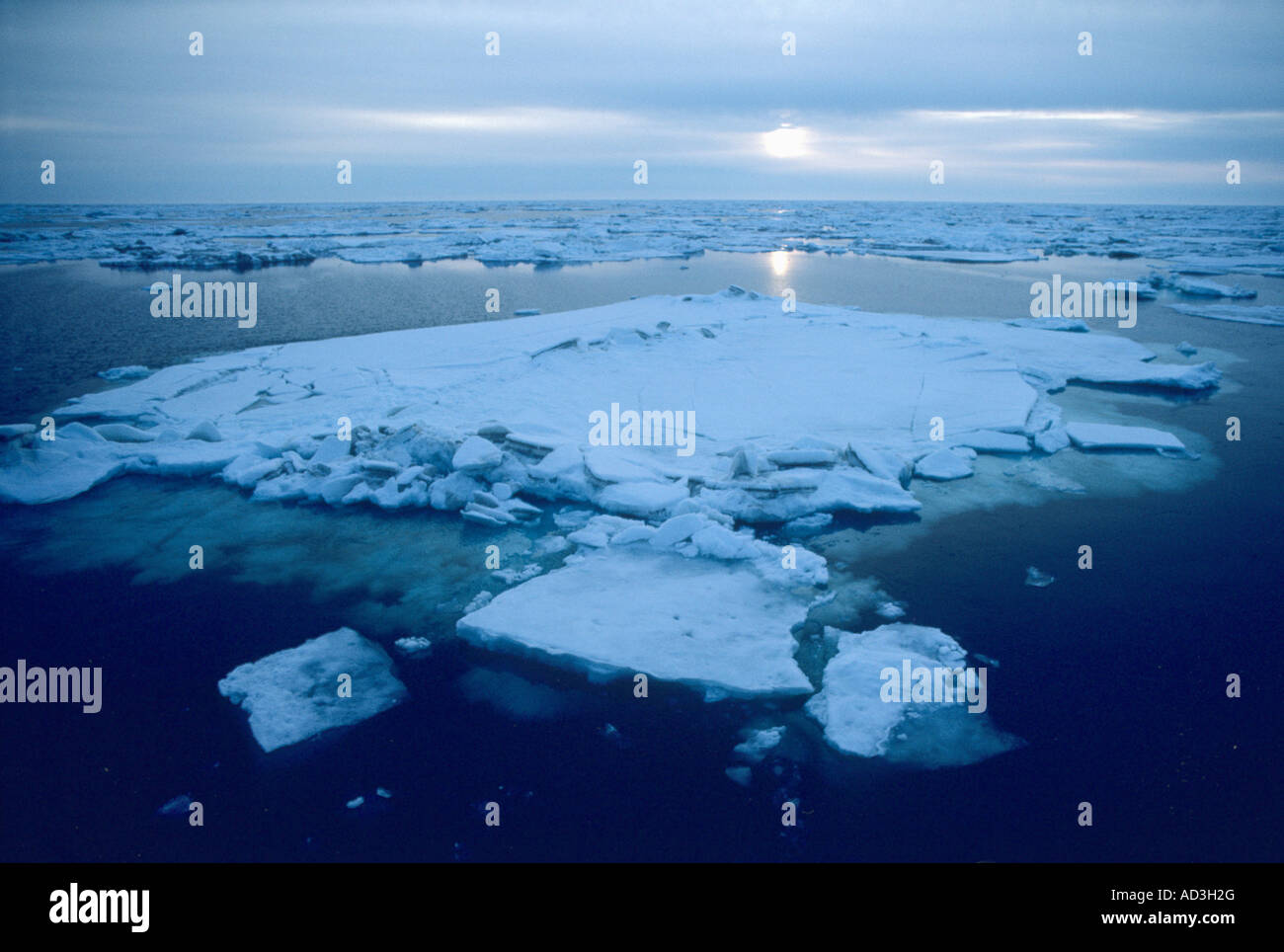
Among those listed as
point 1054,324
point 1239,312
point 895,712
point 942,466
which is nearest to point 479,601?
point 895,712

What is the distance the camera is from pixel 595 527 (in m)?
6.84

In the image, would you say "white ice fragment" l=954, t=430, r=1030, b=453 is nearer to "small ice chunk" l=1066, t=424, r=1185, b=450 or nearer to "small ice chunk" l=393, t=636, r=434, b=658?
"small ice chunk" l=1066, t=424, r=1185, b=450

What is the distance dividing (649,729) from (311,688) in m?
2.25

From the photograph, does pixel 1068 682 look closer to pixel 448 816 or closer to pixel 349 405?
pixel 448 816

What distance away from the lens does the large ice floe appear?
16.9 ft

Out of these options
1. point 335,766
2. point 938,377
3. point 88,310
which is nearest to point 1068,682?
point 335,766

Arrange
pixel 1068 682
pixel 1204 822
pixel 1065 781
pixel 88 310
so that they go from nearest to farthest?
pixel 1204 822, pixel 1065 781, pixel 1068 682, pixel 88 310

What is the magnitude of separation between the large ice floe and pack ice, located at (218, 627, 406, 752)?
0.02 m

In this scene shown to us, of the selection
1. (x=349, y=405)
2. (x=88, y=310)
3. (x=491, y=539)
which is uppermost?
(x=88, y=310)

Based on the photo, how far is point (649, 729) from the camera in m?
4.54

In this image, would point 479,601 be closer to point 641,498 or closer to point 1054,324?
point 641,498

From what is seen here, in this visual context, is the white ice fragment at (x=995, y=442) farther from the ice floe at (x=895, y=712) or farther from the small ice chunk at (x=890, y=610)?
the ice floe at (x=895, y=712)

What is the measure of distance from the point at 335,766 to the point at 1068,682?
467 centimetres

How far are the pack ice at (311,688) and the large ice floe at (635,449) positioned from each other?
20 mm
